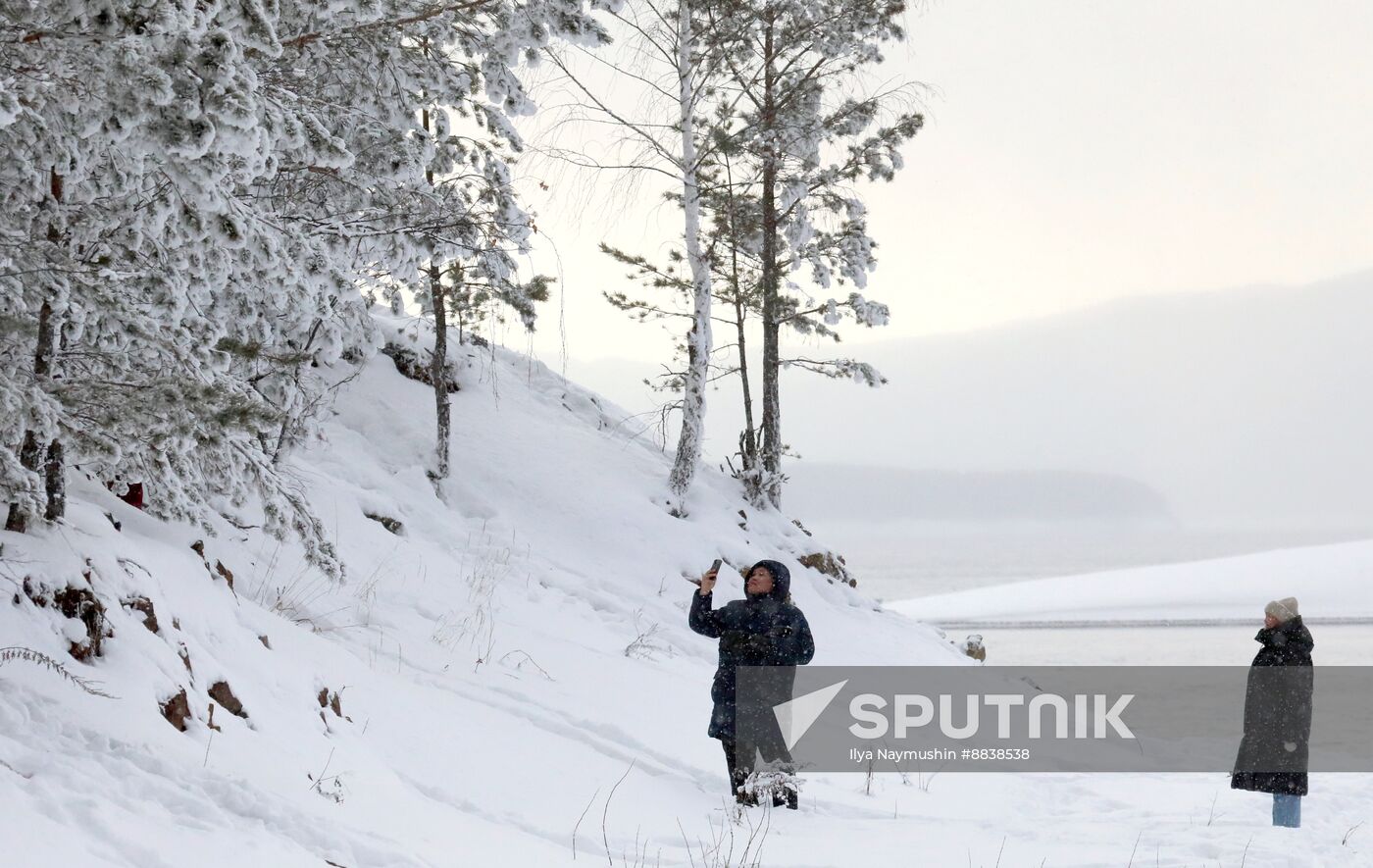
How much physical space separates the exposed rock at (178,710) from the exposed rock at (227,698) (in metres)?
0.30

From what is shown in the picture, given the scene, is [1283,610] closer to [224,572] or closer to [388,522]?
[224,572]

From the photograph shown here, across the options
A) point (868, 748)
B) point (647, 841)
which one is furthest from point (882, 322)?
point (647, 841)

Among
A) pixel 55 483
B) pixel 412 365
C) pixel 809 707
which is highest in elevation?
pixel 412 365

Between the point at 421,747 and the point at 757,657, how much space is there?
2.13 metres

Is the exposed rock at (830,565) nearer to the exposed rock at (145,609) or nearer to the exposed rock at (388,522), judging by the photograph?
the exposed rock at (388,522)

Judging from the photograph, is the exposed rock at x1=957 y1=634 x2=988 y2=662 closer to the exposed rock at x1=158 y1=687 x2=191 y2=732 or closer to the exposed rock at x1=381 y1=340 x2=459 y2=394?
the exposed rock at x1=381 y1=340 x2=459 y2=394

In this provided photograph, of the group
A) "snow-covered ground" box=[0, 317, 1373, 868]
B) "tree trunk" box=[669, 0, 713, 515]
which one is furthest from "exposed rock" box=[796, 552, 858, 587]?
"snow-covered ground" box=[0, 317, 1373, 868]

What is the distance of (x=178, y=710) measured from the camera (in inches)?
180

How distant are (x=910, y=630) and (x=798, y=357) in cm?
522

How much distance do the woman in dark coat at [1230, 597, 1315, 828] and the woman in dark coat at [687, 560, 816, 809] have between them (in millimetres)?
3365

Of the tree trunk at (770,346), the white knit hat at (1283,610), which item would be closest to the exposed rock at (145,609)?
the white knit hat at (1283,610)

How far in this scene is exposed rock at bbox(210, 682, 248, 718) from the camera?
4.95m

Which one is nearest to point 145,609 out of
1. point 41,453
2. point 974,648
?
point 41,453

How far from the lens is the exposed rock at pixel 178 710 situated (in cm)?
451
